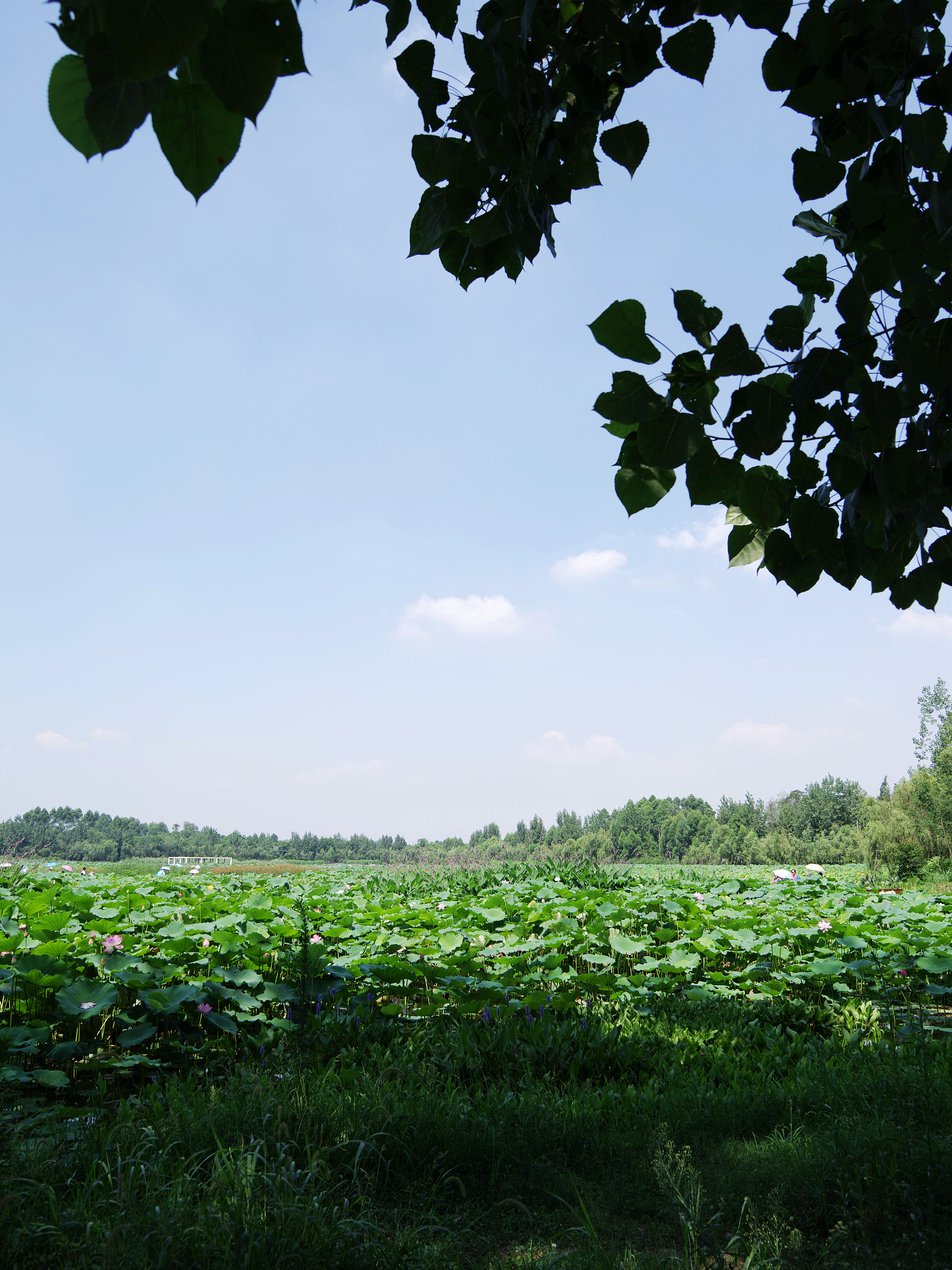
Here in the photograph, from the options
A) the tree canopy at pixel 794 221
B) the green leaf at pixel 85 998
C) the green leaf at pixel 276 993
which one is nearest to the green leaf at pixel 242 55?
the tree canopy at pixel 794 221

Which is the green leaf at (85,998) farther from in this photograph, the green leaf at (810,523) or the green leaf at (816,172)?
the green leaf at (816,172)

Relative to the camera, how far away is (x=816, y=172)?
5.52ft

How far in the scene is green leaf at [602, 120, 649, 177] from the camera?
1.65 meters

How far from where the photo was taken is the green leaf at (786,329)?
1605 millimetres

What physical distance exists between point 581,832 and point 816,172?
71.6 meters

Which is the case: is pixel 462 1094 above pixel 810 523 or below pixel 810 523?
below

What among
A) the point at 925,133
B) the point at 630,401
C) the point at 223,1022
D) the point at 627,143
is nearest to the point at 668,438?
the point at 630,401

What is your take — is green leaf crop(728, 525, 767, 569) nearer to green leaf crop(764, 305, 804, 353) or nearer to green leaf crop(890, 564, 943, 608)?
green leaf crop(764, 305, 804, 353)

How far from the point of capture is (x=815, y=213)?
1924 millimetres

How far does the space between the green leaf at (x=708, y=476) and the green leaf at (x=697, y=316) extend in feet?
0.79

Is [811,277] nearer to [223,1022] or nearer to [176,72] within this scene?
[176,72]

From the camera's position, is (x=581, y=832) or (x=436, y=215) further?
(x=581, y=832)

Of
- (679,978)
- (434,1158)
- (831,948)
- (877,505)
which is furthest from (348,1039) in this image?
(831,948)

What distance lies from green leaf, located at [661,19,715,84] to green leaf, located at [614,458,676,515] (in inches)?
36.1
